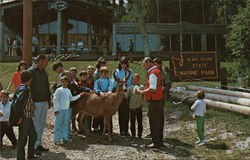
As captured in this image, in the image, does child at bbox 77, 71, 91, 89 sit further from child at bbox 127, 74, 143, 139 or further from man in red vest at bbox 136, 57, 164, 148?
man in red vest at bbox 136, 57, 164, 148

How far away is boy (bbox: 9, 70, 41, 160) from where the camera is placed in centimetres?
521

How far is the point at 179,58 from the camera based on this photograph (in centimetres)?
1171

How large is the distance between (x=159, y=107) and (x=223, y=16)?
27292mm

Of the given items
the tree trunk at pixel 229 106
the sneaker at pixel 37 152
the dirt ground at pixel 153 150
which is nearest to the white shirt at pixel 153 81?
the dirt ground at pixel 153 150

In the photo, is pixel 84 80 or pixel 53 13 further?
pixel 53 13

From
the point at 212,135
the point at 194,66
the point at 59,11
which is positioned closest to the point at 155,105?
the point at 212,135

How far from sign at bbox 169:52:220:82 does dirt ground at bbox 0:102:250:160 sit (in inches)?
143

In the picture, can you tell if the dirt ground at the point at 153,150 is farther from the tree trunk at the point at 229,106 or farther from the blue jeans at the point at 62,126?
the tree trunk at the point at 229,106

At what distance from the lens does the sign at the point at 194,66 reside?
1166 cm

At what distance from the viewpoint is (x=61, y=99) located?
6.59 meters

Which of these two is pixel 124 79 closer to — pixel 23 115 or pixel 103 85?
pixel 103 85

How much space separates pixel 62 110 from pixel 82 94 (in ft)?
2.60

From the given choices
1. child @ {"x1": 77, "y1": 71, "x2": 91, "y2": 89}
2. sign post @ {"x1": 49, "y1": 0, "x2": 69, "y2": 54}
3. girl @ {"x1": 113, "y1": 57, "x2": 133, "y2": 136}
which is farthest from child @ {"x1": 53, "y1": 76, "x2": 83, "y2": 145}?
sign post @ {"x1": 49, "y1": 0, "x2": 69, "y2": 54}

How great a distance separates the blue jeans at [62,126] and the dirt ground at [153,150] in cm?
21
